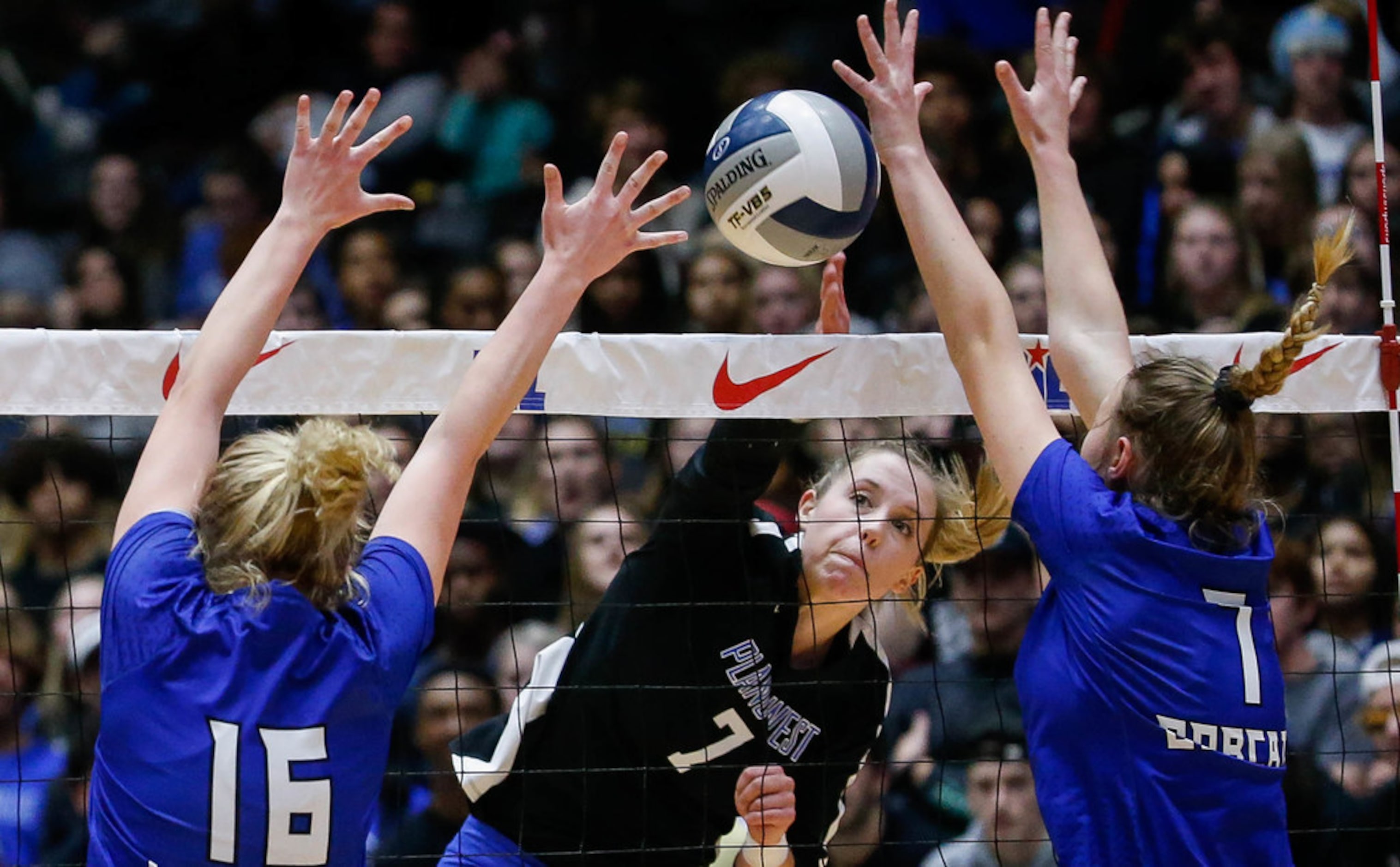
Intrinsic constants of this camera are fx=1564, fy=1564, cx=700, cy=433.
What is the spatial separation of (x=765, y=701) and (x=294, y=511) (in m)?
2.00

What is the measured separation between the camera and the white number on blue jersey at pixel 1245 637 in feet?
8.61

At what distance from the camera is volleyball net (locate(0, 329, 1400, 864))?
12.3ft

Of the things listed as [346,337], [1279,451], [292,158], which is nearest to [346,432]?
[292,158]

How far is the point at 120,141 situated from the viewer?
317 inches

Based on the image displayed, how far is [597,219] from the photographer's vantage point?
2896mm

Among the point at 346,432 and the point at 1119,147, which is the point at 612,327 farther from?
the point at 346,432

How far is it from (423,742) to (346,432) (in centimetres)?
371

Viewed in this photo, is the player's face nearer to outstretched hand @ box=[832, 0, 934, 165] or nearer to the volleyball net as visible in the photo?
the volleyball net

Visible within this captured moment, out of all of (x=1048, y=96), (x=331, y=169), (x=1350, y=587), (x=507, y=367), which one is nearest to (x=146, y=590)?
(x=507, y=367)

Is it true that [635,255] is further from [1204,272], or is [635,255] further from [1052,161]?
[1052,161]

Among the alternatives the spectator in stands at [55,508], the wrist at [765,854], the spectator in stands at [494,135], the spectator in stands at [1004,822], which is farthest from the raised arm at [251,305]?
the spectator in stands at [494,135]

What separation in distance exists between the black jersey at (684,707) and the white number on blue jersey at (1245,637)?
151 cm

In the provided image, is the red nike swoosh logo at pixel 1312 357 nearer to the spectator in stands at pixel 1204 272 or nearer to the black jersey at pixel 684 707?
the black jersey at pixel 684 707

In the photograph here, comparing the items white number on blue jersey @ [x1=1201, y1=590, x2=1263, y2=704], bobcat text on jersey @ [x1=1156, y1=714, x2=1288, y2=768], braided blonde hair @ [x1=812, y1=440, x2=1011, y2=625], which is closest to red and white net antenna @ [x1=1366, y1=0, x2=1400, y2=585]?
braided blonde hair @ [x1=812, y1=440, x2=1011, y2=625]
